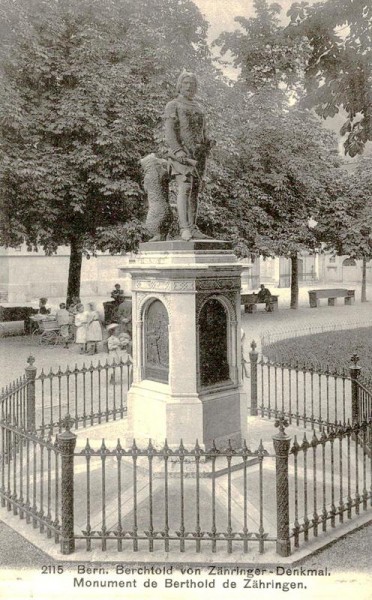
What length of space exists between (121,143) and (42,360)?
7.16 m

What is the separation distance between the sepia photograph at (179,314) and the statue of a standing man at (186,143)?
0.03 metres

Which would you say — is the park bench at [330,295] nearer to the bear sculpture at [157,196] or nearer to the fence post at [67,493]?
the bear sculpture at [157,196]

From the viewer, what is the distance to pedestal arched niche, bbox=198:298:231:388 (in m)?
8.31

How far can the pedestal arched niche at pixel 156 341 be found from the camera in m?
8.47

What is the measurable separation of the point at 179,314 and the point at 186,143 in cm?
224

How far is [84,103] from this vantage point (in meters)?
19.5

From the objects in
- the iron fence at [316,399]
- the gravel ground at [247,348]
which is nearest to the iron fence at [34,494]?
the gravel ground at [247,348]

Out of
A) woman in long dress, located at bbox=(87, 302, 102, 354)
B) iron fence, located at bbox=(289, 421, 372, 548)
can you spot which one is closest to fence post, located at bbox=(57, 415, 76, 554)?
iron fence, located at bbox=(289, 421, 372, 548)

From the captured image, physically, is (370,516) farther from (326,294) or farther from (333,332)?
(326,294)

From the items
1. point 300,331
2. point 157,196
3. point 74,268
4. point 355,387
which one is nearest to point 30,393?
point 157,196

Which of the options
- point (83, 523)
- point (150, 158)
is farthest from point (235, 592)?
point (150, 158)

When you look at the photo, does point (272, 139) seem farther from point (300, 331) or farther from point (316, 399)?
point (316, 399)

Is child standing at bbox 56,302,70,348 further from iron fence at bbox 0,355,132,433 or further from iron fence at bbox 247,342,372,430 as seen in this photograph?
iron fence at bbox 247,342,372,430

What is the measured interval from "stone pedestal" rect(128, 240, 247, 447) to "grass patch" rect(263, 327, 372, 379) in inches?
237
